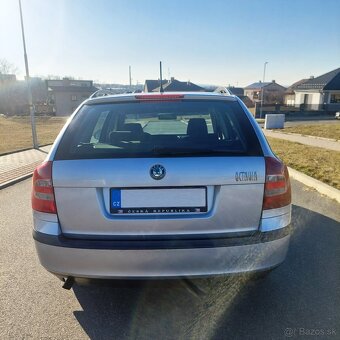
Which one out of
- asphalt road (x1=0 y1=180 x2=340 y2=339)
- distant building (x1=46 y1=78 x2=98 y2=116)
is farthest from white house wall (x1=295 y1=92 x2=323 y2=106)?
asphalt road (x1=0 y1=180 x2=340 y2=339)

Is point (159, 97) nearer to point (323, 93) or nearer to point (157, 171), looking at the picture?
point (157, 171)

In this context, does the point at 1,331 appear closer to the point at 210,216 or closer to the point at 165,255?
the point at 165,255

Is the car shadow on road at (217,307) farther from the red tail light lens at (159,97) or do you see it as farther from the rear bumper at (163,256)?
the red tail light lens at (159,97)

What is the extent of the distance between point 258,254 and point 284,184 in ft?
1.74

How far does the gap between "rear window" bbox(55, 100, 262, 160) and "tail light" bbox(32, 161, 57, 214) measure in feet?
0.44

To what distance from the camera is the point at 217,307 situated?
263 centimetres

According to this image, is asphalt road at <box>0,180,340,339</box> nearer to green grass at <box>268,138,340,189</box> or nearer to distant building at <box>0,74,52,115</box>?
green grass at <box>268,138,340,189</box>

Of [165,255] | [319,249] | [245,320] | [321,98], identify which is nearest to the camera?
[165,255]

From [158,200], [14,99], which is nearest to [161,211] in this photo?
[158,200]

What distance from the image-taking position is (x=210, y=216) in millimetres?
2180

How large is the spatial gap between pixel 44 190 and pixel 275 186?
1.61 m

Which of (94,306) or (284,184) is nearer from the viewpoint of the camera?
(284,184)

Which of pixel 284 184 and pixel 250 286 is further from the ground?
pixel 284 184

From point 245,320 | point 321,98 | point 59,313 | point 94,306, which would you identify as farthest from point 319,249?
point 321,98
